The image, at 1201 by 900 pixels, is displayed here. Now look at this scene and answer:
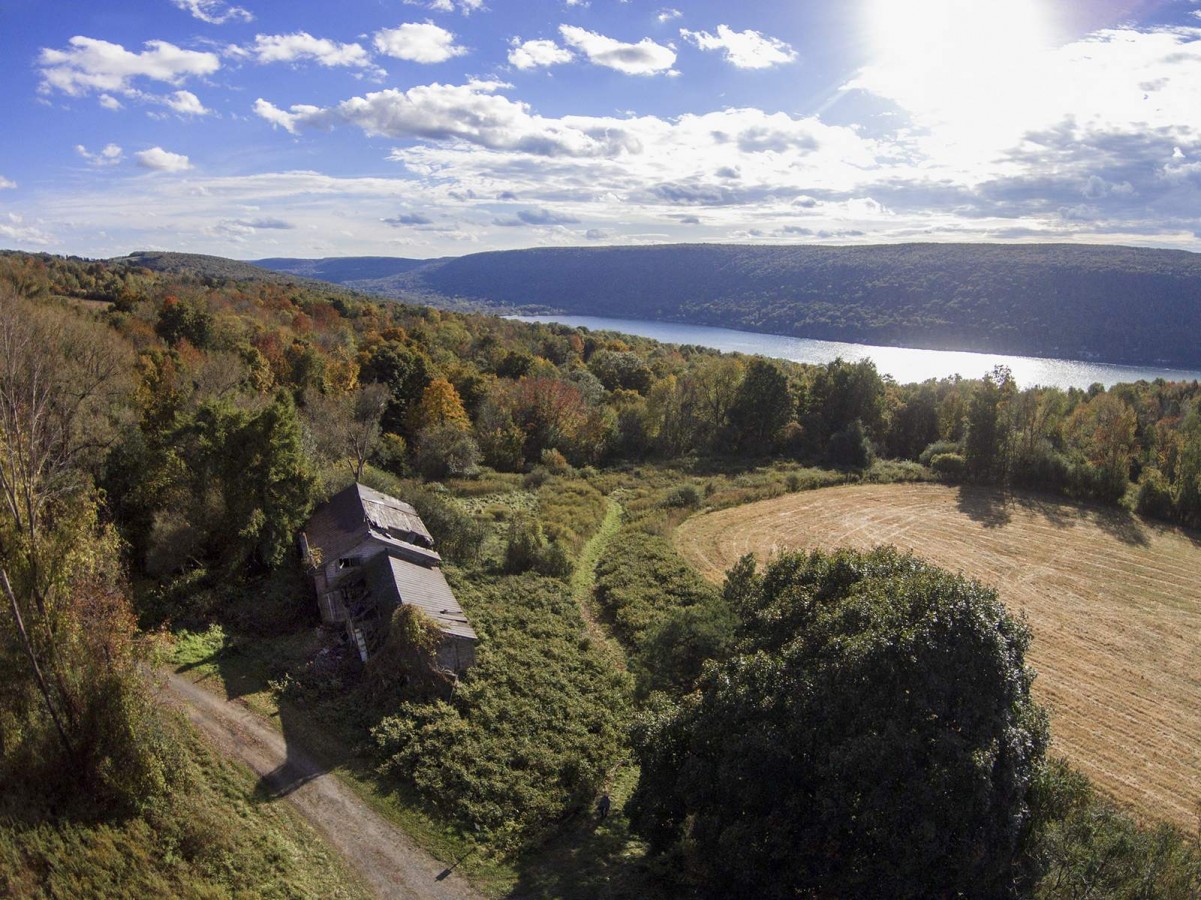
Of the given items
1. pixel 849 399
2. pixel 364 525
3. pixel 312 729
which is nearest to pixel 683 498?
pixel 364 525

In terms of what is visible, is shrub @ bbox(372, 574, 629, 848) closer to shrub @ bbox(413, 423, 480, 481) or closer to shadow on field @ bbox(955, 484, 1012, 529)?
shrub @ bbox(413, 423, 480, 481)

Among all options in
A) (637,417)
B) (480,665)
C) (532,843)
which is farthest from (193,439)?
(637,417)

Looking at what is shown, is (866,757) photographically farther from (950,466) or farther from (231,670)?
(950,466)

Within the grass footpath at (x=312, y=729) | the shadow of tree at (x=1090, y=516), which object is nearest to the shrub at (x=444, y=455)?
the grass footpath at (x=312, y=729)

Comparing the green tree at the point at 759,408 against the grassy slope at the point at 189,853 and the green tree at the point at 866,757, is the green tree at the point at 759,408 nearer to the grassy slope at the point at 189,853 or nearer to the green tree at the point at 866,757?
the green tree at the point at 866,757

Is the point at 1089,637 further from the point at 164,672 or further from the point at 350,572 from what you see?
the point at 164,672
